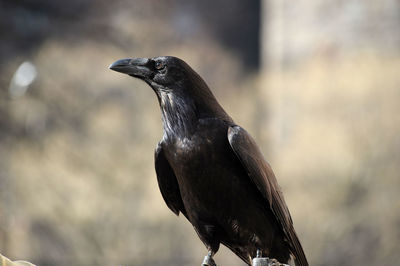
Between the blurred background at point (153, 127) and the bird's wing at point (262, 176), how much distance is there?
7386 mm

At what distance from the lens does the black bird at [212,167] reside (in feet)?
8.13

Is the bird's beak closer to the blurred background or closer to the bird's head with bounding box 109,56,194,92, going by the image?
the bird's head with bounding box 109,56,194,92

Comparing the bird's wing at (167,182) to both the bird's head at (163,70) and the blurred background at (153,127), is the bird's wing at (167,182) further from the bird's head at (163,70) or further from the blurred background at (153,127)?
the blurred background at (153,127)

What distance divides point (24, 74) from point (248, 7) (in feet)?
12.9

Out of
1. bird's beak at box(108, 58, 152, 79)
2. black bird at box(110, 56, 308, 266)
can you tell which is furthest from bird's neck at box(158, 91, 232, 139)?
bird's beak at box(108, 58, 152, 79)

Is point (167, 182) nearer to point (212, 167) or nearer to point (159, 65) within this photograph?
point (212, 167)

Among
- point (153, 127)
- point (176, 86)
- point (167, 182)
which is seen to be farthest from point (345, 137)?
point (176, 86)

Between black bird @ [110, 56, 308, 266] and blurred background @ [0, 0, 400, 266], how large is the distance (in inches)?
293

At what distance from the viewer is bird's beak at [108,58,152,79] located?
8.32 feet

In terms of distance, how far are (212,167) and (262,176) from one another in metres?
0.20

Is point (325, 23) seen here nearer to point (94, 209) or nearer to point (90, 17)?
point (90, 17)

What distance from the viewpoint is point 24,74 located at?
10148 mm

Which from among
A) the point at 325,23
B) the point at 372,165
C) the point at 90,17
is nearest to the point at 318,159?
the point at 372,165

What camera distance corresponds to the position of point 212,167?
246 centimetres
